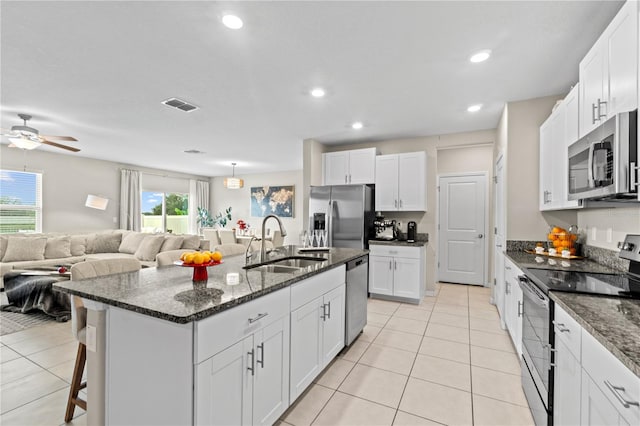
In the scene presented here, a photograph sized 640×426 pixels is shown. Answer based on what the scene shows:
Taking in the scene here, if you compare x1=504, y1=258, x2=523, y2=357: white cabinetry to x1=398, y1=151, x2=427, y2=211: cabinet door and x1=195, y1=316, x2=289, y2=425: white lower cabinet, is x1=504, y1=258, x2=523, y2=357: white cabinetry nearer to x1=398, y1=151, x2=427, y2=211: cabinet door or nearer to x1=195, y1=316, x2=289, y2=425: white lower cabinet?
x1=398, y1=151, x2=427, y2=211: cabinet door

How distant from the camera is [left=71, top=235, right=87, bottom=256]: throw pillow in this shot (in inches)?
227

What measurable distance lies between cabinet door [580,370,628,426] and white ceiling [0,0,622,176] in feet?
6.74

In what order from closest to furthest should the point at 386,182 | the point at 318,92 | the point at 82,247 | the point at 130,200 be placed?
1. the point at 318,92
2. the point at 386,182
3. the point at 82,247
4. the point at 130,200

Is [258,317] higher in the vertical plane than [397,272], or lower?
higher

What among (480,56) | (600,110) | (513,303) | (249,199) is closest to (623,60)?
(600,110)

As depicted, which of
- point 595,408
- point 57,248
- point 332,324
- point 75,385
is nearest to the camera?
point 595,408

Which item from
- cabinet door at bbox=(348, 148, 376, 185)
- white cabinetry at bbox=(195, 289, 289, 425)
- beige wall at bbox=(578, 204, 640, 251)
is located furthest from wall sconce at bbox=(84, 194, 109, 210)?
beige wall at bbox=(578, 204, 640, 251)

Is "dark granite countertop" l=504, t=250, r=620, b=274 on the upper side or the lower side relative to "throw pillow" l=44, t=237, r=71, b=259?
upper

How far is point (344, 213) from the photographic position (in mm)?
4594

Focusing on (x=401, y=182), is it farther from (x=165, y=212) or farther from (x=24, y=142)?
(x=165, y=212)

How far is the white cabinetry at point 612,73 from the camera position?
143cm

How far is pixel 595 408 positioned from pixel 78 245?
24.8ft

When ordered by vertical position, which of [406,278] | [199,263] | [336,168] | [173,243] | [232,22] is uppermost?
[232,22]

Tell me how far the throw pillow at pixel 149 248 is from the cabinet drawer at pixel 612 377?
20.2 feet
